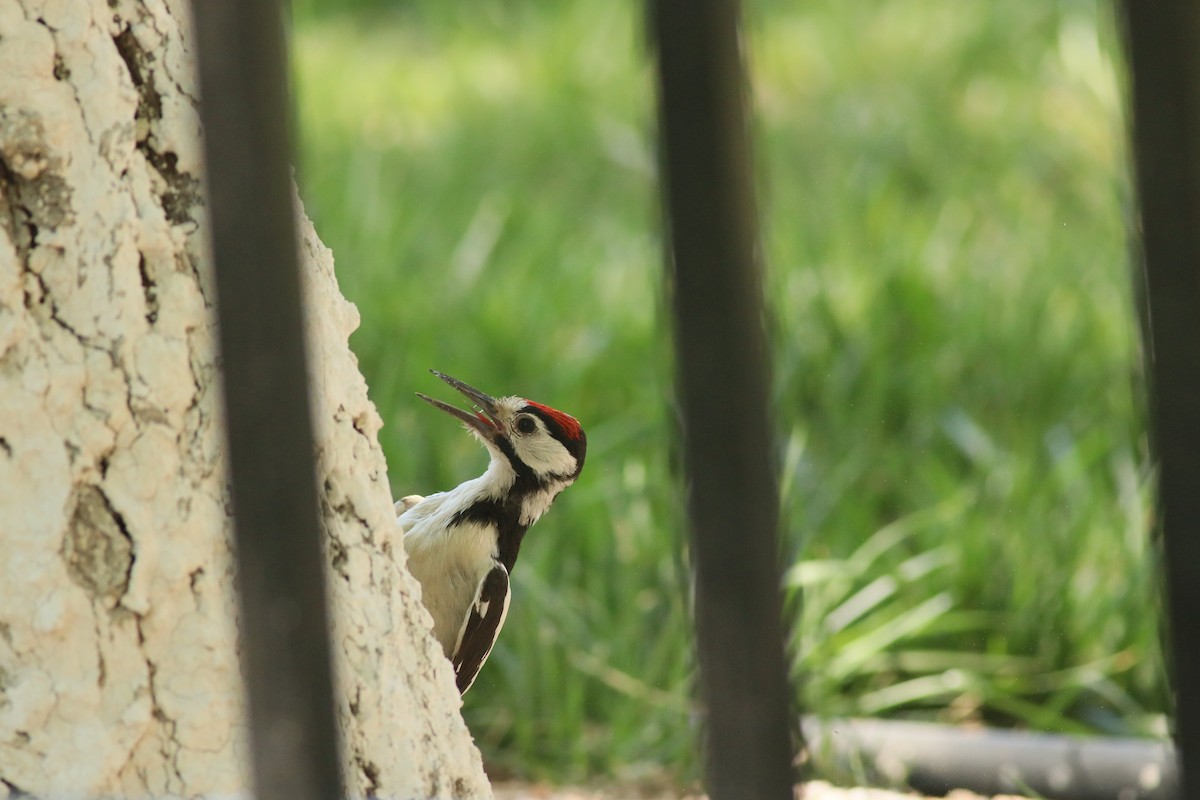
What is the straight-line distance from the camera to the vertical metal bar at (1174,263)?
0.69 meters

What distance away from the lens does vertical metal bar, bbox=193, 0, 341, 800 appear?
31.6 inches

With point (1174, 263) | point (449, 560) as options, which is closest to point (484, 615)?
point (449, 560)

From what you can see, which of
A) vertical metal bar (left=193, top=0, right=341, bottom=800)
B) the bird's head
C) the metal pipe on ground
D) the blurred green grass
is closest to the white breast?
the bird's head

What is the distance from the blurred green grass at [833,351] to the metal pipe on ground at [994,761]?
0.21 meters

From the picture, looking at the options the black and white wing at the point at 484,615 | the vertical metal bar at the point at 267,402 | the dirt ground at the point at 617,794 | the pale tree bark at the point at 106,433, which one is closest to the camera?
the vertical metal bar at the point at 267,402

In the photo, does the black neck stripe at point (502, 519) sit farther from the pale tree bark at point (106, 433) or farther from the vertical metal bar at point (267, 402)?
the vertical metal bar at point (267, 402)

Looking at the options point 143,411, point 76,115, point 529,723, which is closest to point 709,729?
point 143,411

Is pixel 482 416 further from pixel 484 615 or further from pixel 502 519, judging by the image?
pixel 484 615

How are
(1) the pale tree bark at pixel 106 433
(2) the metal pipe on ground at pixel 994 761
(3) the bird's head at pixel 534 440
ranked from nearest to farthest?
(1) the pale tree bark at pixel 106 433, (3) the bird's head at pixel 534 440, (2) the metal pipe on ground at pixel 994 761

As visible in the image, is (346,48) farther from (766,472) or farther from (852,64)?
(766,472)

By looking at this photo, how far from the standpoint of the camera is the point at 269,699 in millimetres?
832

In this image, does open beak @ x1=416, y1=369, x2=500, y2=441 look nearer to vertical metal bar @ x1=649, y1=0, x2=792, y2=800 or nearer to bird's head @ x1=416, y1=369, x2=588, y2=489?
bird's head @ x1=416, y1=369, x2=588, y2=489

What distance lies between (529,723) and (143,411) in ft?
7.27

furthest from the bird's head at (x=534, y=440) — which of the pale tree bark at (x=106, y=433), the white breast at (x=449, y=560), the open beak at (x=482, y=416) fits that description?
the pale tree bark at (x=106, y=433)
